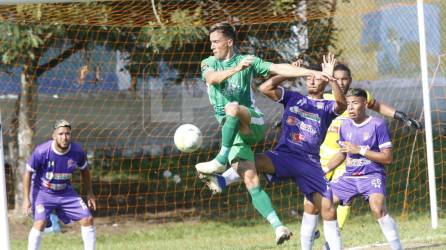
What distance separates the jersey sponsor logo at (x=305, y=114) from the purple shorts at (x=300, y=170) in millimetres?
348

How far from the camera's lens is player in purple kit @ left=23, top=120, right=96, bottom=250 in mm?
9078

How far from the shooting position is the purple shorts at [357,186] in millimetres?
8109

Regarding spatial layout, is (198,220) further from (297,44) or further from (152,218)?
(297,44)

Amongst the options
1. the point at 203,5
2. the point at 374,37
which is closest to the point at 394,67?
the point at 374,37

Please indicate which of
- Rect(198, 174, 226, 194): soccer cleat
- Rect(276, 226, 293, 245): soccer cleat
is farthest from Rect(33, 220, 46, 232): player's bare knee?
Rect(276, 226, 293, 245): soccer cleat

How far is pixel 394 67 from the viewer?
69.6 feet

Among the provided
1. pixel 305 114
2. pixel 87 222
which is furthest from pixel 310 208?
pixel 87 222

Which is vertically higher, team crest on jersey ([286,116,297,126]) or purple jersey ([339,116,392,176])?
team crest on jersey ([286,116,297,126])

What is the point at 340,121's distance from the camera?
8859 millimetres

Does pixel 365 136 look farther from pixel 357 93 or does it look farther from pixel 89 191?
pixel 89 191

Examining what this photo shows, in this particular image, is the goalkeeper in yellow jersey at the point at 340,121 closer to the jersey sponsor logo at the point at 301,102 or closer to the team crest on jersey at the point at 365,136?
the team crest on jersey at the point at 365,136

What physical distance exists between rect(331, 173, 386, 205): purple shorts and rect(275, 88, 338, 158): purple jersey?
82 centimetres

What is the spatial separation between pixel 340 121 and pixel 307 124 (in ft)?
4.59

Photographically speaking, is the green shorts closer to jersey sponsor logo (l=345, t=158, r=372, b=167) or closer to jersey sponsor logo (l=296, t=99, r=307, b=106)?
jersey sponsor logo (l=296, t=99, r=307, b=106)
